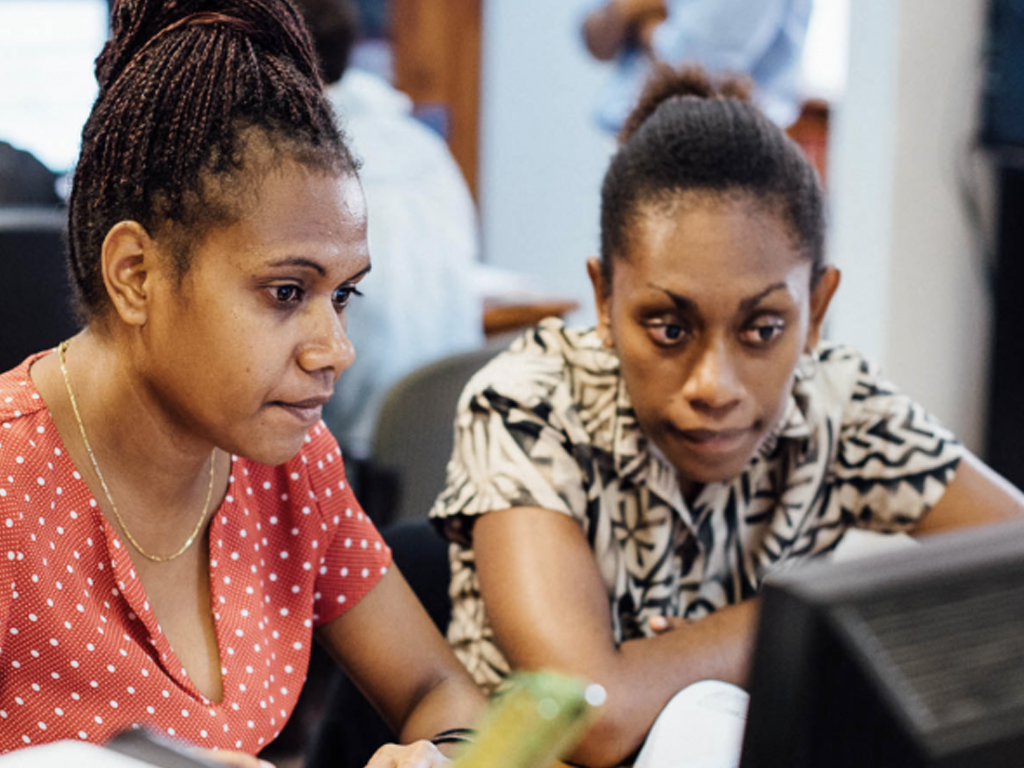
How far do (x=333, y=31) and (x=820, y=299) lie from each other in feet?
4.22

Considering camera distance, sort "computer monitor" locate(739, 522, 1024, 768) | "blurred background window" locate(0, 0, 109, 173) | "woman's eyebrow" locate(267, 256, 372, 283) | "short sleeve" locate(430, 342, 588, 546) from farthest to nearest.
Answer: "blurred background window" locate(0, 0, 109, 173)
"short sleeve" locate(430, 342, 588, 546)
"woman's eyebrow" locate(267, 256, 372, 283)
"computer monitor" locate(739, 522, 1024, 768)

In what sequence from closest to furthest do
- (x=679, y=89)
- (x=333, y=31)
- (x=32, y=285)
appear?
1. (x=679, y=89)
2. (x=32, y=285)
3. (x=333, y=31)

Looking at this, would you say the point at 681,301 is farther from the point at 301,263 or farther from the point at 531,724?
the point at 531,724

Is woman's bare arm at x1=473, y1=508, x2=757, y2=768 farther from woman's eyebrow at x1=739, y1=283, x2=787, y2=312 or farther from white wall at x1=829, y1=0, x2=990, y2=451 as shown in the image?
white wall at x1=829, y1=0, x2=990, y2=451

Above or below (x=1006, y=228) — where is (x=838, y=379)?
above

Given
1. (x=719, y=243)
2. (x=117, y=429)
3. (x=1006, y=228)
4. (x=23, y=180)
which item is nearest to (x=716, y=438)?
(x=719, y=243)

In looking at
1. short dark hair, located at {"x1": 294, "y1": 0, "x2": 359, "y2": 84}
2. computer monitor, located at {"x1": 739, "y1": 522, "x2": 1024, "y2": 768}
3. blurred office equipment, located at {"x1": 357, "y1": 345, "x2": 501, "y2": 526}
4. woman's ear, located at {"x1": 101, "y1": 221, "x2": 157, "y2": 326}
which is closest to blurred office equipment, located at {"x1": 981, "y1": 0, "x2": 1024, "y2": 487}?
short dark hair, located at {"x1": 294, "y1": 0, "x2": 359, "y2": 84}

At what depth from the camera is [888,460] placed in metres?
1.39

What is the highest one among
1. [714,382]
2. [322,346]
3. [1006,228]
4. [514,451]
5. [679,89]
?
[679,89]

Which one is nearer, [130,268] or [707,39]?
[130,268]

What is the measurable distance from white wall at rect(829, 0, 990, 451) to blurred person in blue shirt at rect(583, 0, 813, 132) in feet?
0.54

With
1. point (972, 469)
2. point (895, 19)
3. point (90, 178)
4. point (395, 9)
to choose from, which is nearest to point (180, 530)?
point (90, 178)

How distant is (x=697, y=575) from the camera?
138 cm

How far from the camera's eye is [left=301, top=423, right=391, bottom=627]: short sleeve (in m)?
1.16
